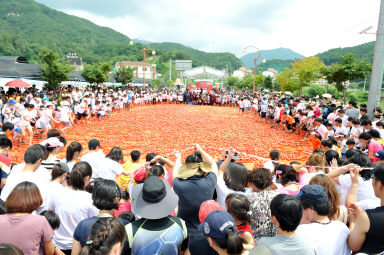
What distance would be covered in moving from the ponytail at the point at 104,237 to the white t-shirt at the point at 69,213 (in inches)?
38.1

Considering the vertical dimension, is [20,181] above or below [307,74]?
below

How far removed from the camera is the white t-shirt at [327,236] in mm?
2197

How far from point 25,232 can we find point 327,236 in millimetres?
2847

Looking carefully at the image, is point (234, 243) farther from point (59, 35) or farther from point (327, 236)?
point (59, 35)

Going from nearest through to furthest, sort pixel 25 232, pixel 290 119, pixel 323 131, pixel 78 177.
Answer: pixel 25 232
pixel 78 177
pixel 323 131
pixel 290 119

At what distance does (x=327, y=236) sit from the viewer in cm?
222

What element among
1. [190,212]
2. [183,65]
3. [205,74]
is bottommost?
[190,212]

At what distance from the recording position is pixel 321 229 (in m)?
2.24

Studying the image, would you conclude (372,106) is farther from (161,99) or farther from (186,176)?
(161,99)

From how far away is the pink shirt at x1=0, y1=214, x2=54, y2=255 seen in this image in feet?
6.93

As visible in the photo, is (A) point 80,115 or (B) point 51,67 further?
(B) point 51,67

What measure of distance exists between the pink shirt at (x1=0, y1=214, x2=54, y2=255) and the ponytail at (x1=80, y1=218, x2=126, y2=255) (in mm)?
740

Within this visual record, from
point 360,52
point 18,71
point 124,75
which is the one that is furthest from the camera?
point 360,52

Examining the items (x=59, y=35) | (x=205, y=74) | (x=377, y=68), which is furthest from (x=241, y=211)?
(x=59, y=35)
